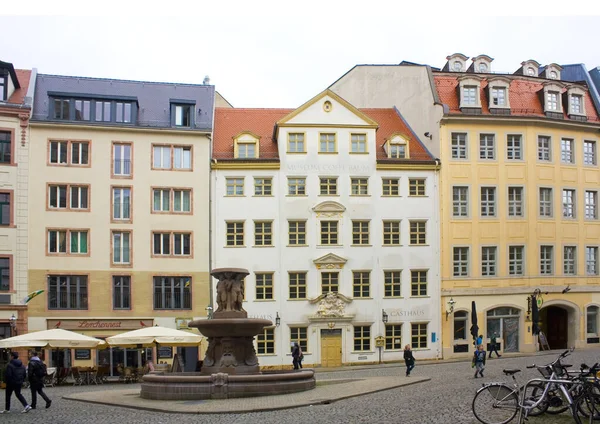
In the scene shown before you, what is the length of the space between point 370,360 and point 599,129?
779 inches

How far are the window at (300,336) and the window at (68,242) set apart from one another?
11792 mm

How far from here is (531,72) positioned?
5647 centimetres

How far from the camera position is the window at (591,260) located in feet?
166

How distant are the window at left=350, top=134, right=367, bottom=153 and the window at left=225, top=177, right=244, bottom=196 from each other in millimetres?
6543

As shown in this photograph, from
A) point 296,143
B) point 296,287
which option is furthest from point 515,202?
point 296,287

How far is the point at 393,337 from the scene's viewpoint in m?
47.5

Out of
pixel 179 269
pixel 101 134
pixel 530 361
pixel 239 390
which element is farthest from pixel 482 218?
pixel 239 390

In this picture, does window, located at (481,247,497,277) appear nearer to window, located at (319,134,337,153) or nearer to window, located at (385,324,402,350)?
window, located at (385,324,402,350)

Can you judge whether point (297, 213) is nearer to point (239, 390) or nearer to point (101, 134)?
point (101, 134)

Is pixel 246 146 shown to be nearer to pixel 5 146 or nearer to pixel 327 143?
pixel 327 143

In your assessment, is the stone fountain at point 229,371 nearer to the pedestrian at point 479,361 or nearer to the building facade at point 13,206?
the pedestrian at point 479,361

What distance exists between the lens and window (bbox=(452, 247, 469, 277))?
48.4m

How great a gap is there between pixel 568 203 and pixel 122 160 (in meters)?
25.7

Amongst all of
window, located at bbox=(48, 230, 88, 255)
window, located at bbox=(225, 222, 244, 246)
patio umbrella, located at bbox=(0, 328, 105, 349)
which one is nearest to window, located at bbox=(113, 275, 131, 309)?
window, located at bbox=(48, 230, 88, 255)
